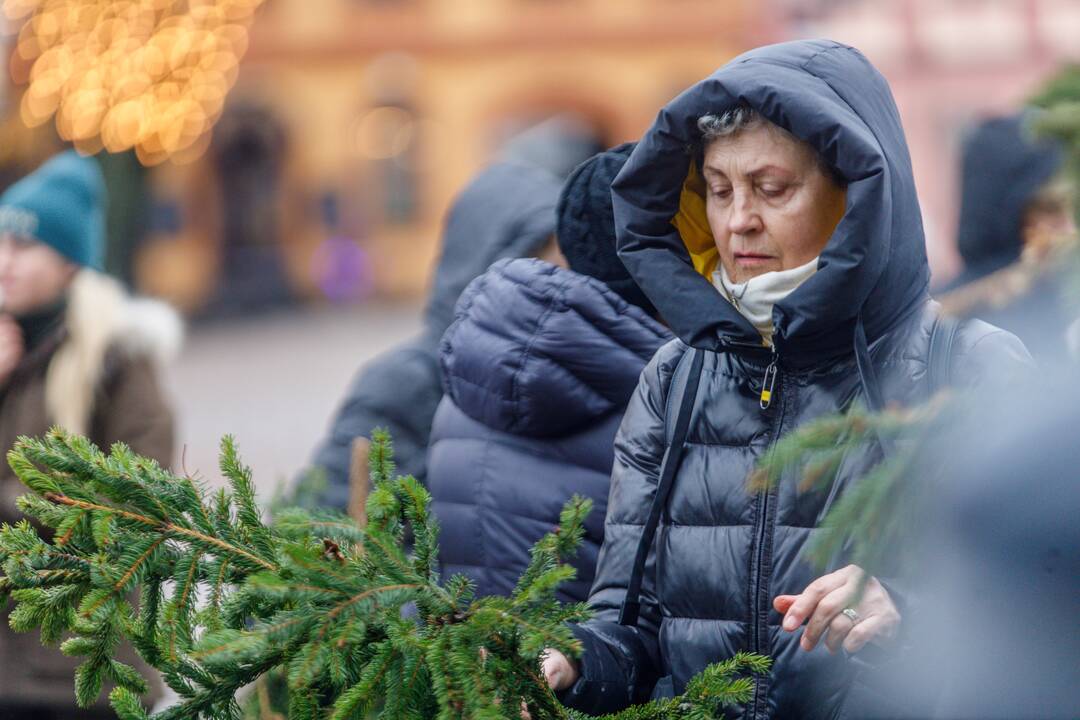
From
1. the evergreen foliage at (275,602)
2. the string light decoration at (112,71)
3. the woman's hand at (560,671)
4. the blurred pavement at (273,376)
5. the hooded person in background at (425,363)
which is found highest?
the string light decoration at (112,71)

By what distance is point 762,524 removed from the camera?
7.01 ft

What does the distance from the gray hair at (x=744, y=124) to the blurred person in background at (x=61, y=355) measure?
241cm

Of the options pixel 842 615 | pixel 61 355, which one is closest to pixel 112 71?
pixel 61 355

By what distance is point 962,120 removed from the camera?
30.1 m

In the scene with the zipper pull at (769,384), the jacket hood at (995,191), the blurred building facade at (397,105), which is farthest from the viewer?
the blurred building facade at (397,105)

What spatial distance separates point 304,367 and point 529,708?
19.9m

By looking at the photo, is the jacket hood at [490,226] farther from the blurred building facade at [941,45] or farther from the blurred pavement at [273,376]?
the blurred building facade at [941,45]

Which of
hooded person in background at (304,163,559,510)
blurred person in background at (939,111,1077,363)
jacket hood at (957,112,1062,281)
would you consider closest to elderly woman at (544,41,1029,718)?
hooded person in background at (304,163,559,510)

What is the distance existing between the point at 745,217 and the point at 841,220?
0.19 meters

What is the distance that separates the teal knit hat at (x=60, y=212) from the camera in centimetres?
438

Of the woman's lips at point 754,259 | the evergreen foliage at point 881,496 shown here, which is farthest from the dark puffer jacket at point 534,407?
the evergreen foliage at point 881,496

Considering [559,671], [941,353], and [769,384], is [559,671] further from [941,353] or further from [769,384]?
[941,353]

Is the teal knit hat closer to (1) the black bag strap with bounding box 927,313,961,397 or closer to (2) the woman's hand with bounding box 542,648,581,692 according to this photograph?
(2) the woman's hand with bounding box 542,648,581,692

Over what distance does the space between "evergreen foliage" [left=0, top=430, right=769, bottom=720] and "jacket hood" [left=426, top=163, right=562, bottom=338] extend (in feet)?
5.19
